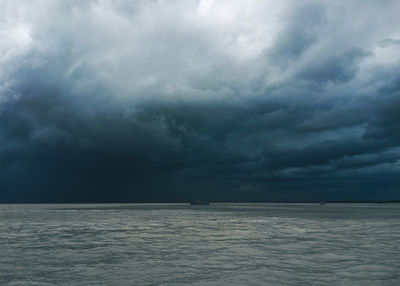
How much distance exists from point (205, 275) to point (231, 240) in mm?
20196

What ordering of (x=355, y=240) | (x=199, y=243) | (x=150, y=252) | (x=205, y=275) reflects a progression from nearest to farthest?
(x=205, y=275) → (x=150, y=252) → (x=199, y=243) → (x=355, y=240)

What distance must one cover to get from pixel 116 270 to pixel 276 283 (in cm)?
1220

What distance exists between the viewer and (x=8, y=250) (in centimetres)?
→ 3525

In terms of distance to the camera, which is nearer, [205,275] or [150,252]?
[205,275]

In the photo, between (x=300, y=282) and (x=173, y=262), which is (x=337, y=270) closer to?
(x=300, y=282)

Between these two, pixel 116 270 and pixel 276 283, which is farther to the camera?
pixel 116 270

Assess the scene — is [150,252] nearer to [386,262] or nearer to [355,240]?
[386,262]

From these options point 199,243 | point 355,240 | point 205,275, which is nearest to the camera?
point 205,275

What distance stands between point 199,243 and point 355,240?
2041 cm

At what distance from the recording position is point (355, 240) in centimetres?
4341

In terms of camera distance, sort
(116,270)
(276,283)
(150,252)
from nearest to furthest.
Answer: (276,283) → (116,270) → (150,252)

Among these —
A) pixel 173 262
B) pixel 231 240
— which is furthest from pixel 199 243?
pixel 173 262

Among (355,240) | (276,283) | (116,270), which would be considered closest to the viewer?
(276,283)

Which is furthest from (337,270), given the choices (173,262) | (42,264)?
(42,264)
